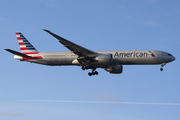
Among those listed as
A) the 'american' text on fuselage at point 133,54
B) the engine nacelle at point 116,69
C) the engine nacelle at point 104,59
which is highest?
the 'american' text on fuselage at point 133,54

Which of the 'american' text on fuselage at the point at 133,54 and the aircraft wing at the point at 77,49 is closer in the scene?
the aircraft wing at the point at 77,49

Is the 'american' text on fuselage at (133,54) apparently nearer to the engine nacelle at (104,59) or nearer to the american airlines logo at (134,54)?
the american airlines logo at (134,54)

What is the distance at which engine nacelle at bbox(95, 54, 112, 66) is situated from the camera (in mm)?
38537

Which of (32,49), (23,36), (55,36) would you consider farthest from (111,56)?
(23,36)

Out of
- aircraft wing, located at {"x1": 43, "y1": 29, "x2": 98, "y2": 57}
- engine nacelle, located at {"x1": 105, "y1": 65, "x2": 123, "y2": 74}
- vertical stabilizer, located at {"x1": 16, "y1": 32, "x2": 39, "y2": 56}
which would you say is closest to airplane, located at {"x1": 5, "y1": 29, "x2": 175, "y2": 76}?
aircraft wing, located at {"x1": 43, "y1": 29, "x2": 98, "y2": 57}

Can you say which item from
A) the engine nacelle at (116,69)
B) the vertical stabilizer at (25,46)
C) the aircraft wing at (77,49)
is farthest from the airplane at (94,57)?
the engine nacelle at (116,69)

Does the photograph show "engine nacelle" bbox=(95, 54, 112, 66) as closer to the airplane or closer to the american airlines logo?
the airplane

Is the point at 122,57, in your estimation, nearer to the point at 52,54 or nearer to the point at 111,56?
the point at 111,56

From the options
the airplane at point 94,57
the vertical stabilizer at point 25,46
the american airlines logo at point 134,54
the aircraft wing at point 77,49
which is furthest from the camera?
the vertical stabilizer at point 25,46

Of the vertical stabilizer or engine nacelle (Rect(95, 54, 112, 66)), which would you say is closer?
engine nacelle (Rect(95, 54, 112, 66))

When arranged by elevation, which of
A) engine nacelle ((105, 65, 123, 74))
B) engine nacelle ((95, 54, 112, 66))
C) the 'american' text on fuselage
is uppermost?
the 'american' text on fuselage

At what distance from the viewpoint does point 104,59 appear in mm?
38562

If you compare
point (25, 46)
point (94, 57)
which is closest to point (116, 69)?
point (94, 57)

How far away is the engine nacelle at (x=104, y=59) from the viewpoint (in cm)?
3854
